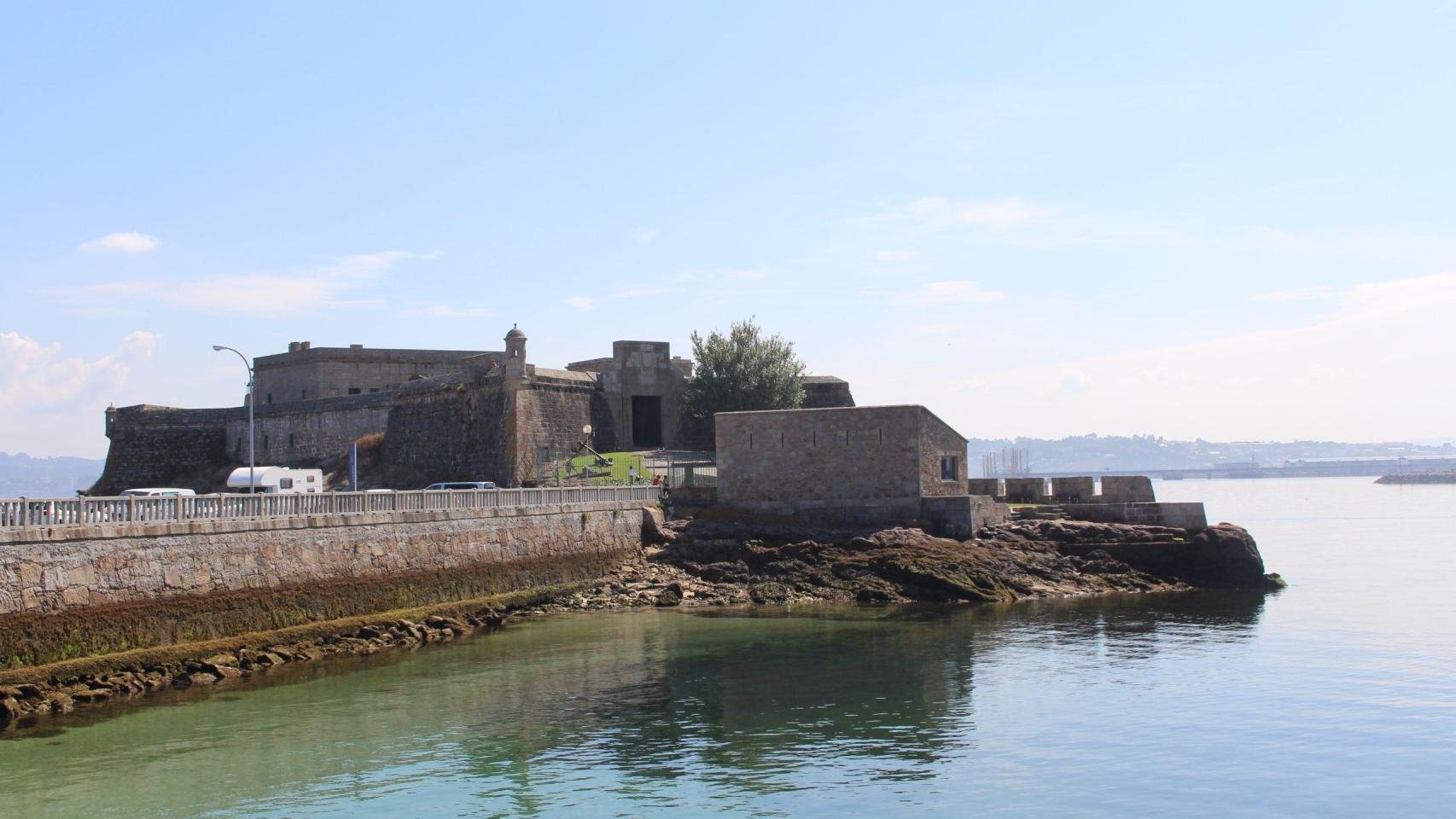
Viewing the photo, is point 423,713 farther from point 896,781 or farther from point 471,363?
point 471,363

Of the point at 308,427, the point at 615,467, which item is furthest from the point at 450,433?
the point at 308,427

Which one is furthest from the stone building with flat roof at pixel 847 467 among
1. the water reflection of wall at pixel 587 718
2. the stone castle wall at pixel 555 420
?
the water reflection of wall at pixel 587 718

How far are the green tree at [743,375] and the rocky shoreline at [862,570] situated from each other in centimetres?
1336

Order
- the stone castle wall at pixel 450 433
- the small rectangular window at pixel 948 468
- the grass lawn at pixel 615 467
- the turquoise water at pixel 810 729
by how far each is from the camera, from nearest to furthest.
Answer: the turquoise water at pixel 810 729, the small rectangular window at pixel 948 468, the grass lawn at pixel 615 467, the stone castle wall at pixel 450 433

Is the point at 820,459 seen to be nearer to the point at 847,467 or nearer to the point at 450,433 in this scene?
the point at 847,467

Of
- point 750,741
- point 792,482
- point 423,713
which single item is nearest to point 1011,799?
point 750,741

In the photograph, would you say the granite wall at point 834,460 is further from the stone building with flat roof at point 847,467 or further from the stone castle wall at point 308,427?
the stone castle wall at point 308,427

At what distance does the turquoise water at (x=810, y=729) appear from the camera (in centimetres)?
1797

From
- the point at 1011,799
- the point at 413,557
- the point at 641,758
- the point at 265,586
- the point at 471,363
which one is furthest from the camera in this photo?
the point at 471,363

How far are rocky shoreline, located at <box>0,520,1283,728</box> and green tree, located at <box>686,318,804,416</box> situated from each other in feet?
43.8

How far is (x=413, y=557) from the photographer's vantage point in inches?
1347

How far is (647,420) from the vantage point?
5981 centimetres

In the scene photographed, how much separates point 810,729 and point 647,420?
3868 cm

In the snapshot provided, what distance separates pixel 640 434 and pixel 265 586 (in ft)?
102
